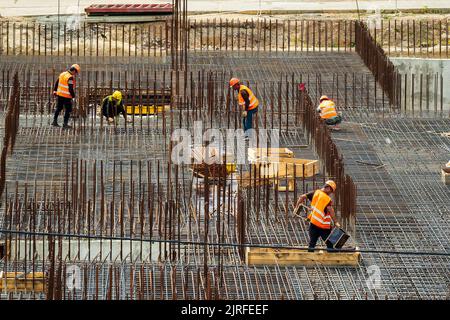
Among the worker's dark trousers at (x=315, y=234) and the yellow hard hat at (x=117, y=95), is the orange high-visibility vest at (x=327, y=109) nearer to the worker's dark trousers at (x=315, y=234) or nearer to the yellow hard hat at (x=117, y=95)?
the yellow hard hat at (x=117, y=95)

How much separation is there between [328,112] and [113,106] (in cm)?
438

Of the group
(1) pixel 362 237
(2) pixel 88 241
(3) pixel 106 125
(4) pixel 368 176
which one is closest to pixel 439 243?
(1) pixel 362 237

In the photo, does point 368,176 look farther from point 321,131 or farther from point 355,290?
point 355,290

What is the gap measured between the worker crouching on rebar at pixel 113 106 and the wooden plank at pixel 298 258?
27.8 ft

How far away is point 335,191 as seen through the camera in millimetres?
27609

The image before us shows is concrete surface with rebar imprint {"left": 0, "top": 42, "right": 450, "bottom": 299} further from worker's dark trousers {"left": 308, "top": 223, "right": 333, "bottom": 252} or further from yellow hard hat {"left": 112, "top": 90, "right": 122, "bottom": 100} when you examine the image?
yellow hard hat {"left": 112, "top": 90, "right": 122, "bottom": 100}

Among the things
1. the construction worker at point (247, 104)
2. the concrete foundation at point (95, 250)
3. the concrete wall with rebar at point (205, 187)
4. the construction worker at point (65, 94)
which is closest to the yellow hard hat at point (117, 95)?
the concrete wall with rebar at point (205, 187)

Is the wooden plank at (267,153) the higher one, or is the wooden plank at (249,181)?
the wooden plank at (267,153)

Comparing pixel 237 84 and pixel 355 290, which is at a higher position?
pixel 237 84

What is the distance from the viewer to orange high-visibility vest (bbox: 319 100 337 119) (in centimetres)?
3228

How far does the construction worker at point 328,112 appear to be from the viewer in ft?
106

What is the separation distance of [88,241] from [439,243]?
18.9 feet

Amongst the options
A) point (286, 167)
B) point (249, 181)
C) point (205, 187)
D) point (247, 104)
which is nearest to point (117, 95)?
point (247, 104)

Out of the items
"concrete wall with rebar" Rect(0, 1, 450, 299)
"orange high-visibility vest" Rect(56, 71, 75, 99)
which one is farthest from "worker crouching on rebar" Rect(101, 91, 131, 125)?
"orange high-visibility vest" Rect(56, 71, 75, 99)
